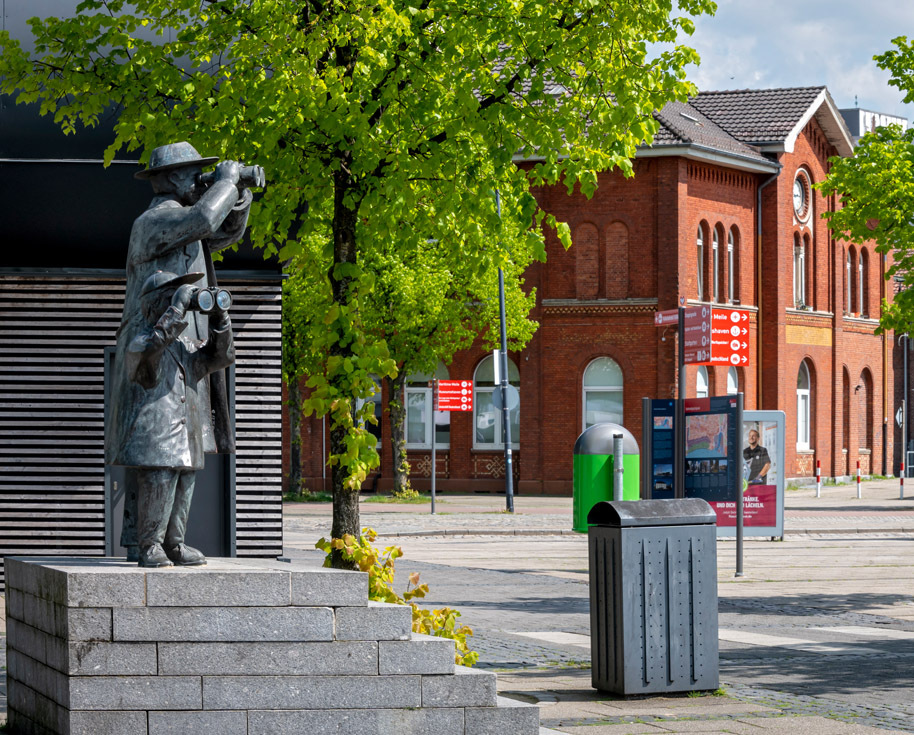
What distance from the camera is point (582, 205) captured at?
41.4m

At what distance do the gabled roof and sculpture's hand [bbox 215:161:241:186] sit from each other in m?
39.4

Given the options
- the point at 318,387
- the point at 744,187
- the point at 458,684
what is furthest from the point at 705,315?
the point at 744,187

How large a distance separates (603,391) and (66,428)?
28.1m

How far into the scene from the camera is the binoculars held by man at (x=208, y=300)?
7.00m

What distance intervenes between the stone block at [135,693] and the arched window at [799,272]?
41448mm

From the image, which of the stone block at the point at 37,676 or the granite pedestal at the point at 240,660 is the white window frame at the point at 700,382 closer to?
the stone block at the point at 37,676

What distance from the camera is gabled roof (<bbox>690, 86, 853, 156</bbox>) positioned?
4538 centimetres

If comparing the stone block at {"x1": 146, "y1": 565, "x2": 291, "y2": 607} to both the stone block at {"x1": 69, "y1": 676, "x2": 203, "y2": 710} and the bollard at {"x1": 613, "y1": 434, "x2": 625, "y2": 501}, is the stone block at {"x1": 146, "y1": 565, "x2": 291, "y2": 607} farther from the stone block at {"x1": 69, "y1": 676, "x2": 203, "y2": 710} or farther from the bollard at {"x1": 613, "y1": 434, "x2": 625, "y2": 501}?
the bollard at {"x1": 613, "y1": 434, "x2": 625, "y2": 501}

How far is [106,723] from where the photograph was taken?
6449 millimetres

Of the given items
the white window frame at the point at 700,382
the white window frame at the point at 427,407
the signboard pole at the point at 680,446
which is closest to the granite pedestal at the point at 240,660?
the signboard pole at the point at 680,446

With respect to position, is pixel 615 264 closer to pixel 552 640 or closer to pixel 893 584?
pixel 893 584

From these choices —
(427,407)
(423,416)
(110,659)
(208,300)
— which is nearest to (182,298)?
(208,300)

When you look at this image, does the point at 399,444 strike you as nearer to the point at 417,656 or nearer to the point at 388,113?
the point at 388,113

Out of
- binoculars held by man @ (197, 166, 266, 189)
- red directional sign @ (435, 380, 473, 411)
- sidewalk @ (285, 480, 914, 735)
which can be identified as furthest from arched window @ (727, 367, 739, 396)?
binoculars held by man @ (197, 166, 266, 189)
